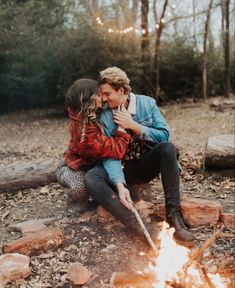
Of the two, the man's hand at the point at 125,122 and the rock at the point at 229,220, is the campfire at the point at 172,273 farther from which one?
the man's hand at the point at 125,122

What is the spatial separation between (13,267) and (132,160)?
4.32ft

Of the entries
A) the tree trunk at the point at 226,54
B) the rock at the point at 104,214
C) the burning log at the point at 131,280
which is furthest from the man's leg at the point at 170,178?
the tree trunk at the point at 226,54

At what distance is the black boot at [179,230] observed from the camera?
332 cm

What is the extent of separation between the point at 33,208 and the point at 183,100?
9662 mm

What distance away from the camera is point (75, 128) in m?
3.58

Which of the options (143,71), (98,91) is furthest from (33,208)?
(143,71)

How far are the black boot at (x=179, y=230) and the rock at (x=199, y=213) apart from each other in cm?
23

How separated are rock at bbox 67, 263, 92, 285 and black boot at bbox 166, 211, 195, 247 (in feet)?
2.43

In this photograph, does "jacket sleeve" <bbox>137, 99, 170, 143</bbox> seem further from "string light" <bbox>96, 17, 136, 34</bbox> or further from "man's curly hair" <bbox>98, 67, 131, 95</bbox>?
"string light" <bbox>96, 17, 136, 34</bbox>

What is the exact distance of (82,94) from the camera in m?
3.46

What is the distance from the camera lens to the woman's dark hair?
11.4 feet

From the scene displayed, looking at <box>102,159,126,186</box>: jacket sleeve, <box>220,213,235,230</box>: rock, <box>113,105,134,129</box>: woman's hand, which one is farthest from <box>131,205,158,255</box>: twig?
<box>220,213,235,230</box>: rock

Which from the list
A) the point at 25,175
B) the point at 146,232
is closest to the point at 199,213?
the point at 146,232

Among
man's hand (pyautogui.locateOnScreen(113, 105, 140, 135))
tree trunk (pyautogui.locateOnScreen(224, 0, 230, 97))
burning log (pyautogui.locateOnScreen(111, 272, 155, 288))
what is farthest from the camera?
tree trunk (pyautogui.locateOnScreen(224, 0, 230, 97))
